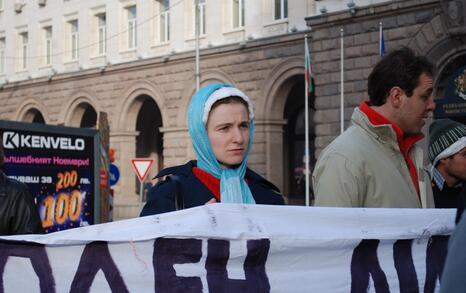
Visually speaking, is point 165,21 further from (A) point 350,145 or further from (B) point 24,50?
(A) point 350,145

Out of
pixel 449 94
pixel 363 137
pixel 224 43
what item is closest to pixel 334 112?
pixel 449 94

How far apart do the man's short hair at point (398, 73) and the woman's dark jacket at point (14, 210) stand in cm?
204

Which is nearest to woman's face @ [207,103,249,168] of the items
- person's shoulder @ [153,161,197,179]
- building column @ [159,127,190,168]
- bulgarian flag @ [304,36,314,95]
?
person's shoulder @ [153,161,197,179]

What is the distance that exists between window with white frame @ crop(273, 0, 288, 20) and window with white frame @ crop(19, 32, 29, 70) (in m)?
17.1

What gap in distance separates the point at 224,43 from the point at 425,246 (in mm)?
24247

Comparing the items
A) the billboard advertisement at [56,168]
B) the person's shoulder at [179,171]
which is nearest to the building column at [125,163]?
the billboard advertisement at [56,168]

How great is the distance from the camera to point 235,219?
3369mm

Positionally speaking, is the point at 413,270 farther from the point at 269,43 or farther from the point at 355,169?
the point at 269,43

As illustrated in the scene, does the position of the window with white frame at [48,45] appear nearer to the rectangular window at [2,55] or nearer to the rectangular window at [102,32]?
the rectangular window at [2,55]

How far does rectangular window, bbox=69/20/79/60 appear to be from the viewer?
35928 mm

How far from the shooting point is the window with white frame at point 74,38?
35938 mm

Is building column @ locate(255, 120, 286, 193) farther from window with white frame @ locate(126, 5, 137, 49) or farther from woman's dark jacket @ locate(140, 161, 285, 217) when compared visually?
woman's dark jacket @ locate(140, 161, 285, 217)

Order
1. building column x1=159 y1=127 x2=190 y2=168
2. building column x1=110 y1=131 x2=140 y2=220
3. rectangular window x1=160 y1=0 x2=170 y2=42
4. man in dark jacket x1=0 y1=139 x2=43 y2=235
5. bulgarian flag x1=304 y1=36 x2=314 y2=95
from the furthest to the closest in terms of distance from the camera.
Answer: building column x1=110 y1=131 x2=140 y2=220
rectangular window x1=160 y1=0 x2=170 y2=42
building column x1=159 y1=127 x2=190 y2=168
bulgarian flag x1=304 y1=36 x2=314 y2=95
man in dark jacket x1=0 y1=139 x2=43 y2=235

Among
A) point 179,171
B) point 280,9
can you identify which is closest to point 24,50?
point 280,9
